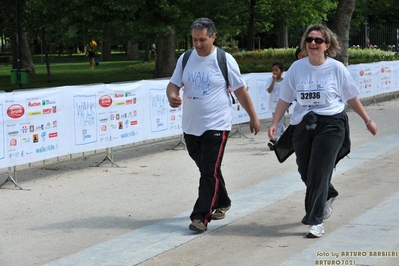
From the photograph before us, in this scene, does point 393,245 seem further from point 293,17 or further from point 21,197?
point 293,17

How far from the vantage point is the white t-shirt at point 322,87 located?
24.6 feet

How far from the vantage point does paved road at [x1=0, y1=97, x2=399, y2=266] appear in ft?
22.9

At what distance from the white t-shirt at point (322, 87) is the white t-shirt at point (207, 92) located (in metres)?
0.64

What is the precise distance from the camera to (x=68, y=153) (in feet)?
37.5

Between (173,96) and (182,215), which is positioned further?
(182,215)

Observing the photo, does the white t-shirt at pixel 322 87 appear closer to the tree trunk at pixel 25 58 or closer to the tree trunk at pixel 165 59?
the tree trunk at pixel 165 59

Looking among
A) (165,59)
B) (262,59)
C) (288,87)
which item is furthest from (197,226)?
(262,59)

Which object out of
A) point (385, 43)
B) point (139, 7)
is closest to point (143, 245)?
point (139, 7)

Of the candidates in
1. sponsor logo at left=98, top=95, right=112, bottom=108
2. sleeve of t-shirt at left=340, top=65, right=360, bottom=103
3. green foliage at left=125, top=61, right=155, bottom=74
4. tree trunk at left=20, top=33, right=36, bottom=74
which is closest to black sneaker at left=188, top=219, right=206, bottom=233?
sleeve of t-shirt at left=340, top=65, right=360, bottom=103

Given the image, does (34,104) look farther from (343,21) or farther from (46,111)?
(343,21)

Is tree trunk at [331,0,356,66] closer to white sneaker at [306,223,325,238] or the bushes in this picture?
the bushes

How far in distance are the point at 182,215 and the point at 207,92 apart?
148 cm

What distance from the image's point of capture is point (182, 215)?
863cm

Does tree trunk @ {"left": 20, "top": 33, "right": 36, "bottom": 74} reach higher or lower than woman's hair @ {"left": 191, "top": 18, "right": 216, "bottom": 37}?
lower
